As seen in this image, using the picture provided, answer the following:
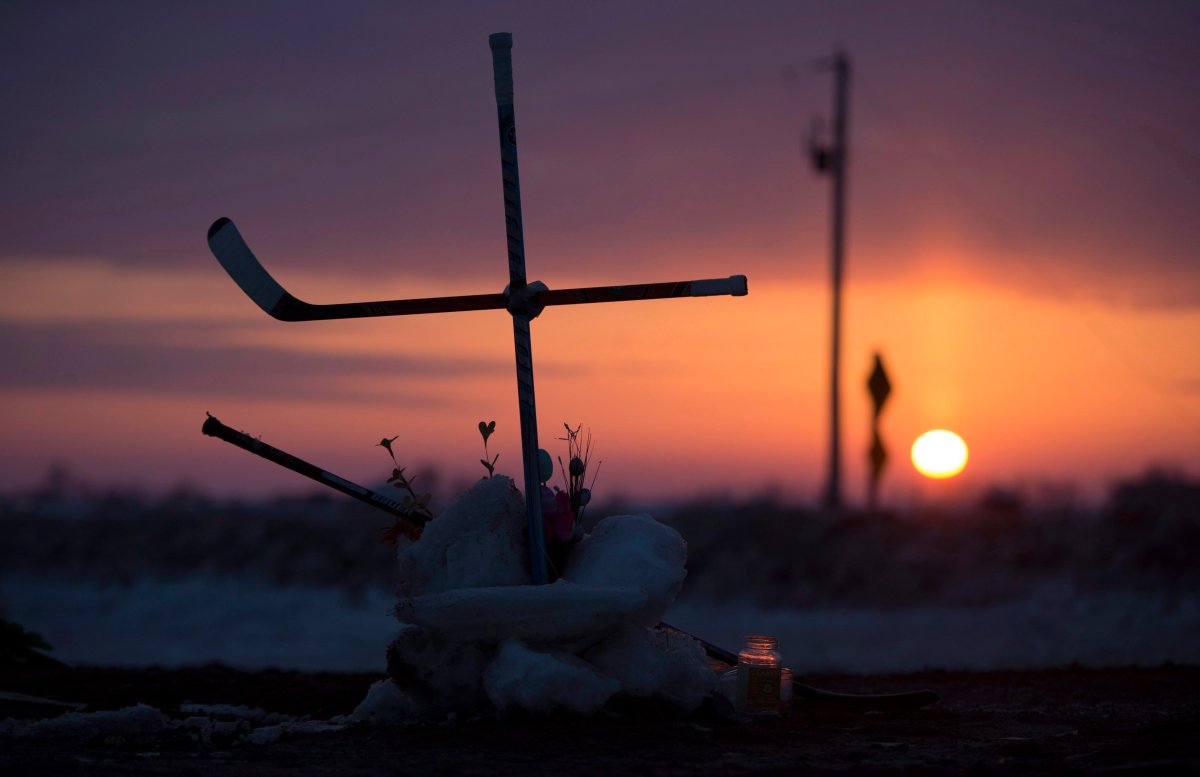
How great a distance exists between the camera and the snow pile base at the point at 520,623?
25.0 ft

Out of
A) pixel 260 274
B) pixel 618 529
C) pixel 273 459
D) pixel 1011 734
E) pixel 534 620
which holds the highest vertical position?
pixel 260 274

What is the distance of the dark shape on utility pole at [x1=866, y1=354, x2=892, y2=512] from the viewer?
20797 millimetres

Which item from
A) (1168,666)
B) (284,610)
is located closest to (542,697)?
(1168,666)

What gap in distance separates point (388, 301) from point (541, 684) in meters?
2.46

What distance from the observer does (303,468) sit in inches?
336

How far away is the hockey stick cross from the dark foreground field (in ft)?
3.72

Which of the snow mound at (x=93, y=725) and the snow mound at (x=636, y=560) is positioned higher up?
the snow mound at (x=636, y=560)

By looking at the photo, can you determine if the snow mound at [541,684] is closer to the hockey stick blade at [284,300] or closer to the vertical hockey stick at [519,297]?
the vertical hockey stick at [519,297]

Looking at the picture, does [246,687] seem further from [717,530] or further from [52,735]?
[717,530]

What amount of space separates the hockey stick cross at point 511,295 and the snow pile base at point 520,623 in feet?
0.98

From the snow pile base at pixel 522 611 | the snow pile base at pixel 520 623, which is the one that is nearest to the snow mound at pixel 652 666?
the snow pile base at pixel 520 623

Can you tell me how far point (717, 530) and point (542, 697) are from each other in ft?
38.9

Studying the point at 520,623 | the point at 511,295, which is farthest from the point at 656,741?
the point at 511,295

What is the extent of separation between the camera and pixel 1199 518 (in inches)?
691
